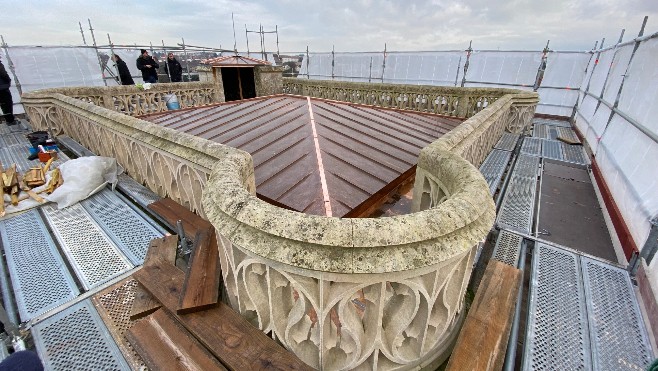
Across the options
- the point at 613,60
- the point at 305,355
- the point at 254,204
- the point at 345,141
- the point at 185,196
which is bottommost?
the point at 305,355

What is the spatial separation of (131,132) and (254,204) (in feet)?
12.0

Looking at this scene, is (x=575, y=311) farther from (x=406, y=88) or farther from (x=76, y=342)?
(x=406, y=88)

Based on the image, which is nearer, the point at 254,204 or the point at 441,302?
the point at 254,204

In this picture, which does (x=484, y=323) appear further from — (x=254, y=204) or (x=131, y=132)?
(x=131, y=132)

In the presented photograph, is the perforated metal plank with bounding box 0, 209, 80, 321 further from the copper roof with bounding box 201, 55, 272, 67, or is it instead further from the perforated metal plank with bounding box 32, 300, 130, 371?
the copper roof with bounding box 201, 55, 272, 67

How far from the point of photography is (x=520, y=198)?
5.18 metres

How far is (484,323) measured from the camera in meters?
2.39

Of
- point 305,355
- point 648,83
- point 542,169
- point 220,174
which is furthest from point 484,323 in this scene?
point 648,83

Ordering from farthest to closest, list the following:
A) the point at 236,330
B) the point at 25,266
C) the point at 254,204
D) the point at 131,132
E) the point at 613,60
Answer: the point at 613,60 < the point at 131,132 < the point at 25,266 < the point at 236,330 < the point at 254,204

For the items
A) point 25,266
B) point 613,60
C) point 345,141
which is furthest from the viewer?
point 613,60

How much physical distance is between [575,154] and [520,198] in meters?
4.59

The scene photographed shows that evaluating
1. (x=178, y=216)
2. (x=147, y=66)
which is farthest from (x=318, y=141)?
(x=147, y=66)

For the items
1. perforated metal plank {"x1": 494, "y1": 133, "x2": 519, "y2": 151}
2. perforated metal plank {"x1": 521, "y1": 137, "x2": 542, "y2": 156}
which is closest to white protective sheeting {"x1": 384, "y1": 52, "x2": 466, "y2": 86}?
perforated metal plank {"x1": 521, "y1": 137, "x2": 542, "y2": 156}

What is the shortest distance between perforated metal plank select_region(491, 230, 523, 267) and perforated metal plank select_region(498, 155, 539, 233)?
0.29 m
